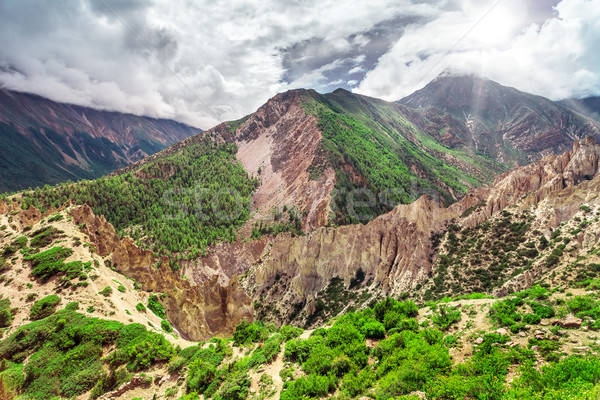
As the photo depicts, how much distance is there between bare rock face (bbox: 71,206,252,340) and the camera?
33.6m

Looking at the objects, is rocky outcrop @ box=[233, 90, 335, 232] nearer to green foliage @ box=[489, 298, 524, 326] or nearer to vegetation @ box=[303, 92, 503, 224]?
vegetation @ box=[303, 92, 503, 224]

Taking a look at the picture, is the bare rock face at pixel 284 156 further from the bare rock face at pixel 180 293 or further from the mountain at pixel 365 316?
the bare rock face at pixel 180 293

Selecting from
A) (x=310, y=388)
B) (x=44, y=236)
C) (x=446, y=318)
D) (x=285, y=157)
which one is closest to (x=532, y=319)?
(x=446, y=318)

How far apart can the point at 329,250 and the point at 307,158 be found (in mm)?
81730

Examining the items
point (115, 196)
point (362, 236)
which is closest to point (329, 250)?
point (362, 236)

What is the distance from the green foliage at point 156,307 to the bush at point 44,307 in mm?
8614

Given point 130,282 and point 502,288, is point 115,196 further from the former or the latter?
point 502,288

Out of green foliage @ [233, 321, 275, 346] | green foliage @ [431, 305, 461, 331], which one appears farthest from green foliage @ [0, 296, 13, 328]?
green foliage @ [431, 305, 461, 331]

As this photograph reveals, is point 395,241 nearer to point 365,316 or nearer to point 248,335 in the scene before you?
point 365,316

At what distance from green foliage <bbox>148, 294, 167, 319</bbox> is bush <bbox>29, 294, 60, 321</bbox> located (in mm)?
8614

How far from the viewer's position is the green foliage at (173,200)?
97000mm

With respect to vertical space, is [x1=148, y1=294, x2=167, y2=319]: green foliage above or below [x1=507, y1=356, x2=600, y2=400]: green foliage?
above

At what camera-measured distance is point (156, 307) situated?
30469mm

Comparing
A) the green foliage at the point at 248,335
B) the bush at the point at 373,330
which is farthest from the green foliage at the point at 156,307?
the bush at the point at 373,330
